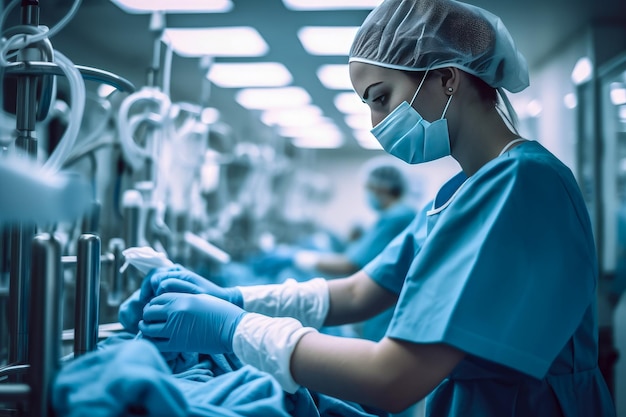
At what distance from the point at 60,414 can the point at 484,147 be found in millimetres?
786

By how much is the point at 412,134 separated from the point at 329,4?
5.41ft

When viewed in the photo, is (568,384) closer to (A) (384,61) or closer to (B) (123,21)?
(A) (384,61)

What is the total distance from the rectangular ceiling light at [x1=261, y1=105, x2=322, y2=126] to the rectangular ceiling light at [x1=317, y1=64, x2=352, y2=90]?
80cm

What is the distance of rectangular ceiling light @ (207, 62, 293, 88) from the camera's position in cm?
336

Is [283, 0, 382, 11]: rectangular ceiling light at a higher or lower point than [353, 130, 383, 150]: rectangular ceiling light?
higher

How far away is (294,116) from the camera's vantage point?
16.5 feet

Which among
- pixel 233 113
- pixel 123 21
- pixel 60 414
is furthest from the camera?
pixel 233 113

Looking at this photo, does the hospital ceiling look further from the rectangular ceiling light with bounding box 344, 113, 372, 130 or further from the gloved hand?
the rectangular ceiling light with bounding box 344, 113, 372, 130

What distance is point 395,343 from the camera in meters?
0.74

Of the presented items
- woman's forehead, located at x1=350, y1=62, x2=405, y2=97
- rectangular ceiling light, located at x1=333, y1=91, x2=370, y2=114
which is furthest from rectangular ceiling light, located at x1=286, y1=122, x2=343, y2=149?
woman's forehead, located at x1=350, y1=62, x2=405, y2=97

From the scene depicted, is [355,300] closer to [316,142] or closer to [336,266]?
[336,266]

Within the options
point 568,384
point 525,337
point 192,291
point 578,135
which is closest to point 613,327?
point 578,135

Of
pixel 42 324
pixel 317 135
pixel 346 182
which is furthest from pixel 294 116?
pixel 42 324

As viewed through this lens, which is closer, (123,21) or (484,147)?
(484,147)
